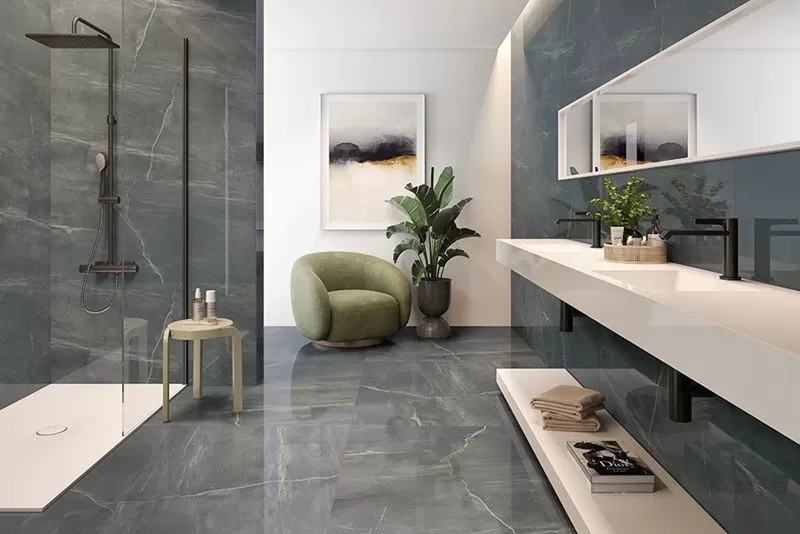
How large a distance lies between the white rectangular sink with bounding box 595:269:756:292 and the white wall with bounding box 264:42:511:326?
3.94 m

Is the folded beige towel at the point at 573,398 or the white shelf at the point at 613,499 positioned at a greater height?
the folded beige towel at the point at 573,398

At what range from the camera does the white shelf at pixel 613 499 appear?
204 cm

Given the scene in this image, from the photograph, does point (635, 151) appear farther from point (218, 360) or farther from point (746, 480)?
point (218, 360)

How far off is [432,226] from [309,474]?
10.8 ft

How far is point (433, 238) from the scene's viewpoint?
5.86 meters

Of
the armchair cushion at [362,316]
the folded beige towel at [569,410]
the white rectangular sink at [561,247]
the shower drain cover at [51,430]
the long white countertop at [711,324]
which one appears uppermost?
the white rectangular sink at [561,247]

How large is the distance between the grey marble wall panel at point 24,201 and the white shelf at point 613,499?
1967 millimetres

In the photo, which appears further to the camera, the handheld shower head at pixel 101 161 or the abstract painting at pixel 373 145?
the abstract painting at pixel 373 145

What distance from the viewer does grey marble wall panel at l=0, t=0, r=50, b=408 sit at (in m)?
2.38

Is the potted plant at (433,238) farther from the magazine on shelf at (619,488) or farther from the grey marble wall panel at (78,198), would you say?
the magazine on shelf at (619,488)

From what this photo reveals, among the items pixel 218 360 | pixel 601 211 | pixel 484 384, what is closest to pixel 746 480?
pixel 601 211

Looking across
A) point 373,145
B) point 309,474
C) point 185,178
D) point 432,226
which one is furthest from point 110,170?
point 373,145

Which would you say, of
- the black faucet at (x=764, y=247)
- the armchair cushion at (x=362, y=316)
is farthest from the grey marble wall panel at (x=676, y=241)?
the armchair cushion at (x=362, y=316)

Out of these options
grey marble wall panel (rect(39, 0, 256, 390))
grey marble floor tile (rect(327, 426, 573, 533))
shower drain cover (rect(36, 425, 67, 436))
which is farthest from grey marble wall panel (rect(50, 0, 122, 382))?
grey marble floor tile (rect(327, 426, 573, 533))
